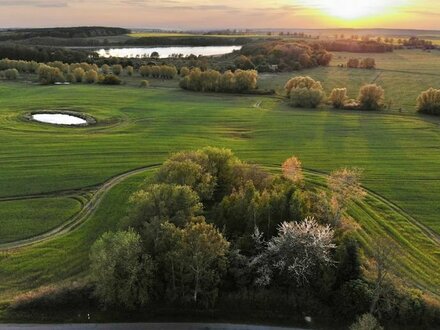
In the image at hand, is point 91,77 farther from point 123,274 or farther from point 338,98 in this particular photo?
point 123,274

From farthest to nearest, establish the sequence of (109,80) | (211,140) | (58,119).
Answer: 1. (109,80)
2. (58,119)
3. (211,140)

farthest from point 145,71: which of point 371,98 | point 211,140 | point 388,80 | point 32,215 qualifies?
point 32,215

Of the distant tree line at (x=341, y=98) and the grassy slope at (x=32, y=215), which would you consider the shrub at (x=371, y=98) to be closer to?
the distant tree line at (x=341, y=98)

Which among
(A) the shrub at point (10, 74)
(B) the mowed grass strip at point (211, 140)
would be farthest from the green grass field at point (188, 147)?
(A) the shrub at point (10, 74)

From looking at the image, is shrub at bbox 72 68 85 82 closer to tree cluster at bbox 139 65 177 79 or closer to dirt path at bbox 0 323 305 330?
tree cluster at bbox 139 65 177 79

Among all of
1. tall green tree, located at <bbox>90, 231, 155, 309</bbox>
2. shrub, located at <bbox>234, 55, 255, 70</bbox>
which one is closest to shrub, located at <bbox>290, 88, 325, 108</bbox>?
shrub, located at <bbox>234, 55, 255, 70</bbox>
